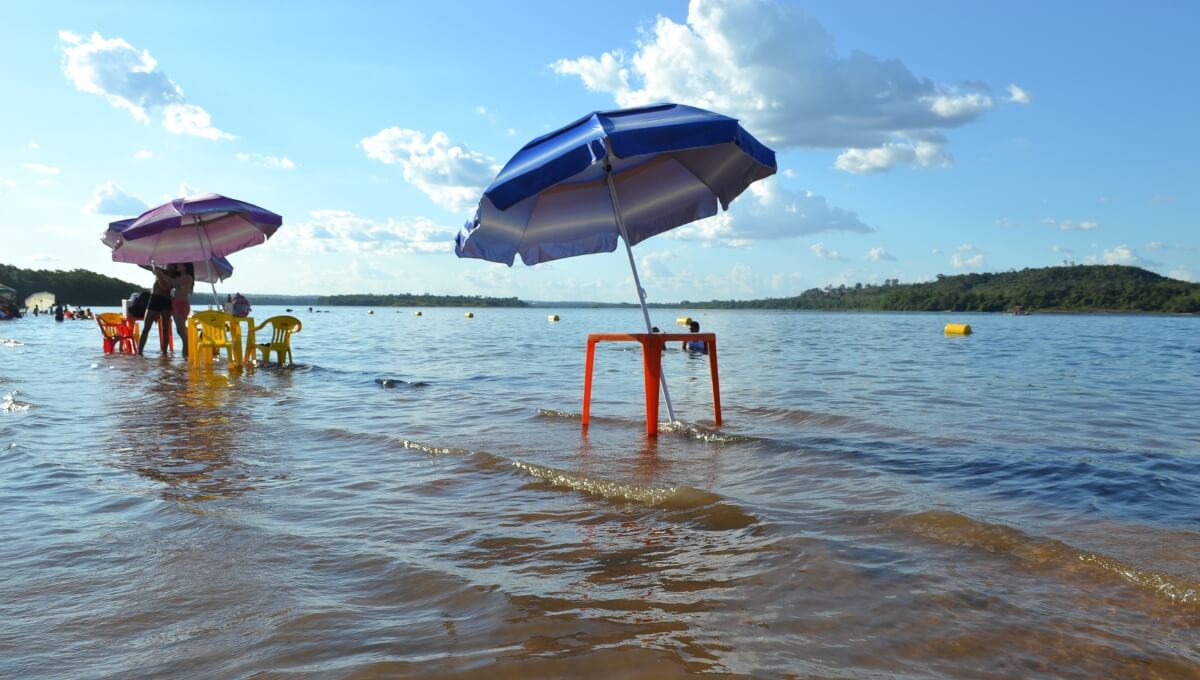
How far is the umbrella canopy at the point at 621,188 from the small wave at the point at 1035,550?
3.55 metres

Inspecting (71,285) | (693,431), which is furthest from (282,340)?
(71,285)

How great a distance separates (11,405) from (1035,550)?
11.6m

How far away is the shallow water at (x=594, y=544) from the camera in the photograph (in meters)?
2.84

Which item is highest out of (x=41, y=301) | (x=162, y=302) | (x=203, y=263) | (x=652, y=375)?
(x=203, y=263)

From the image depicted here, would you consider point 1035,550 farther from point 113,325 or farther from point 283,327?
point 113,325

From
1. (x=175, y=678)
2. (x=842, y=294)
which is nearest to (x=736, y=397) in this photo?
(x=175, y=678)

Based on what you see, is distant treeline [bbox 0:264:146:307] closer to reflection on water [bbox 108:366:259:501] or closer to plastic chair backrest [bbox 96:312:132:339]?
plastic chair backrest [bbox 96:312:132:339]

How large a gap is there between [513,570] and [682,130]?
404 cm

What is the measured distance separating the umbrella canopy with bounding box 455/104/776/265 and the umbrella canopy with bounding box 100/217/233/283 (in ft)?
34.4

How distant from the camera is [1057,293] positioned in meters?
118

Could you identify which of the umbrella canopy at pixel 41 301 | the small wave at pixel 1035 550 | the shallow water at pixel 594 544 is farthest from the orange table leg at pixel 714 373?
the umbrella canopy at pixel 41 301

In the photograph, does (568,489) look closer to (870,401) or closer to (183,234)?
(870,401)

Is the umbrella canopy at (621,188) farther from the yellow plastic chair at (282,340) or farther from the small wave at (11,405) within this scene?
the yellow plastic chair at (282,340)

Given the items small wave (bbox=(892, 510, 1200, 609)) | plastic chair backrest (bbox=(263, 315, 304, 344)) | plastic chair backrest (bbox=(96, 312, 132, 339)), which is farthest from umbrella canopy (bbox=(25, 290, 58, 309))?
small wave (bbox=(892, 510, 1200, 609))
